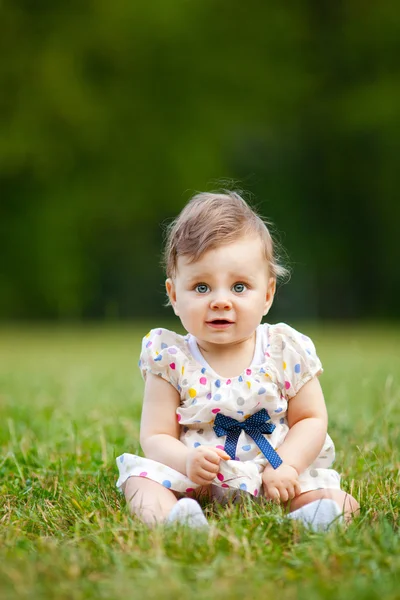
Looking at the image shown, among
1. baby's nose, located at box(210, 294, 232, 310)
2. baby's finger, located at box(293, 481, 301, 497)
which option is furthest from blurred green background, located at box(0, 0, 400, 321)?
baby's finger, located at box(293, 481, 301, 497)

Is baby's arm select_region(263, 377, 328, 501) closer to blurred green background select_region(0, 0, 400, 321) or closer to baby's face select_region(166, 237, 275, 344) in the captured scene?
baby's face select_region(166, 237, 275, 344)

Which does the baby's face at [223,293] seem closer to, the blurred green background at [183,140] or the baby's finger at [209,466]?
the baby's finger at [209,466]

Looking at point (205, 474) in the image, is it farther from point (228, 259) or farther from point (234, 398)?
point (228, 259)

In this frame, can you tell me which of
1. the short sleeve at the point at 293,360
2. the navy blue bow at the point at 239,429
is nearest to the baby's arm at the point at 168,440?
the navy blue bow at the point at 239,429

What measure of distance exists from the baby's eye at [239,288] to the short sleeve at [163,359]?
25 cm

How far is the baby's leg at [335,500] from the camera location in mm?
2166

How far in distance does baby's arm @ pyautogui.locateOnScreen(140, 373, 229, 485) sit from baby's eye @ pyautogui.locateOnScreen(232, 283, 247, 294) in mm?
338

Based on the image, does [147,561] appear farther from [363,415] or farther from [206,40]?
[206,40]

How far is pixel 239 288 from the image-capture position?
241cm

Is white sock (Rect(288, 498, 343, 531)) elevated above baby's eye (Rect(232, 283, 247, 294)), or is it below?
below

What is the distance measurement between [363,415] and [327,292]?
17866 mm

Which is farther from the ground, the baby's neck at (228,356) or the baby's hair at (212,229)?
the baby's hair at (212,229)

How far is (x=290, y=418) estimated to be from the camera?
2.46m

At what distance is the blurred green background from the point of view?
63.8ft
